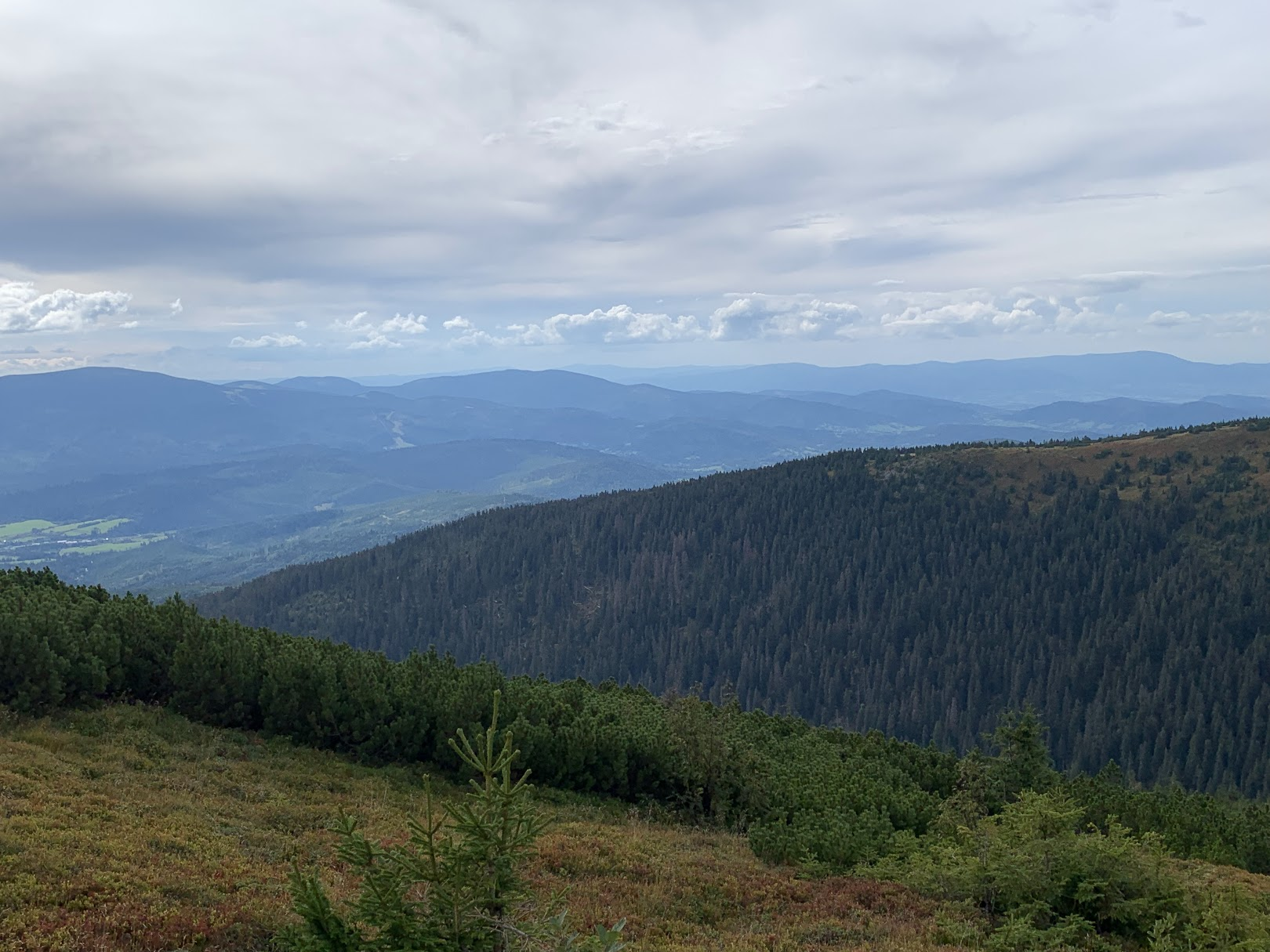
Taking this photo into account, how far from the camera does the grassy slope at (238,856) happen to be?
49.7 ft

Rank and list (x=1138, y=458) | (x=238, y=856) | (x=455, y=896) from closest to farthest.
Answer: (x=455, y=896), (x=238, y=856), (x=1138, y=458)

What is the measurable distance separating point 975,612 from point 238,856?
163 m

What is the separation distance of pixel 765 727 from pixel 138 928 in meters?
44.4

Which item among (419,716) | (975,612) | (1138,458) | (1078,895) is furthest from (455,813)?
(1138,458)

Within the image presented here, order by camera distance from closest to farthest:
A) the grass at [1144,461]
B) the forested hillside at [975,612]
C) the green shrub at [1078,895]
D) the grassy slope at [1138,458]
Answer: the green shrub at [1078,895] < the forested hillside at [975,612] < the grass at [1144,461] < the grassy slope at [1138,458]

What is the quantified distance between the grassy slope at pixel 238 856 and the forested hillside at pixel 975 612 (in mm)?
115225

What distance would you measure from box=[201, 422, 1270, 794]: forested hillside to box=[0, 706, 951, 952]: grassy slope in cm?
11523

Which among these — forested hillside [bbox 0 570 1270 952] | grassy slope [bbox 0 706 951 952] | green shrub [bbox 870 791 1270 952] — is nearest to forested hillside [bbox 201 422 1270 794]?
forested hillside [bbox 0 570 1270 952]

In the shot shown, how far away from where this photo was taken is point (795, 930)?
1861 cm

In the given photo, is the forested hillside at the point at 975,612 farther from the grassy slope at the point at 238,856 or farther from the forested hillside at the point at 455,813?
the grassy slope at the point at 238,856

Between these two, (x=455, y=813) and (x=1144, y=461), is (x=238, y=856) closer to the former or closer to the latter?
(x=455, y=813)

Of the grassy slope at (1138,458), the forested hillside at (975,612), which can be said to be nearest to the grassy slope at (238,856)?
the forested hillside at (975,612)

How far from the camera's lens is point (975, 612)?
532ft

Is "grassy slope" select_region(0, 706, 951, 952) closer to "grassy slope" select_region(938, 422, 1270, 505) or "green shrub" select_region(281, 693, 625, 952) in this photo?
"green shrub" select_region(281, 693, 625, 952)
